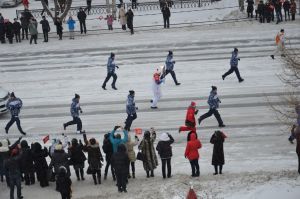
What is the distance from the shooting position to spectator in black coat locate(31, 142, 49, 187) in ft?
50.9

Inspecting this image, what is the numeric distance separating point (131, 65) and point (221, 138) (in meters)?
14.1

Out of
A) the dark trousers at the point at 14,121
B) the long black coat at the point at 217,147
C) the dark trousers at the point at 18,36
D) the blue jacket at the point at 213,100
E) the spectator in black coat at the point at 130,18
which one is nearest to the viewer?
the long black coat at the point at 217,147

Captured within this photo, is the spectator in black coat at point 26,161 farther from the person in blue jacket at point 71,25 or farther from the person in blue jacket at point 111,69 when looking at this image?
the person in blue jacket at point 71,25

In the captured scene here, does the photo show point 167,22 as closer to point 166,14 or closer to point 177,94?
point 166,14

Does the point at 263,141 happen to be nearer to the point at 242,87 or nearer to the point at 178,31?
the point at 242,87

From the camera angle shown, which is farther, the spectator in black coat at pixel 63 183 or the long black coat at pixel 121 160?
the long black coat at pixel 121 160

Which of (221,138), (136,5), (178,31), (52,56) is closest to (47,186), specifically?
(221,138)

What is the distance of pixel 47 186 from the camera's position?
1566 cm

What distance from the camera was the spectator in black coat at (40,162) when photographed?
50.9 ft

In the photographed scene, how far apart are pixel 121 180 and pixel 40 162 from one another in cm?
226

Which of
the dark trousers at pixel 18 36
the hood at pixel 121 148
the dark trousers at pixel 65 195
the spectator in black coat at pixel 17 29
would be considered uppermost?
the spectator in black coat at pixel 17 29

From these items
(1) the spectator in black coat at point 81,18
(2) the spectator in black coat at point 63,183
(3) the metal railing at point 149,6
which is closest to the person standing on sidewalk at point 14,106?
(2) the spectator in black coat at point 63,183

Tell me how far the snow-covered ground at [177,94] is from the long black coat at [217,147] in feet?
1.29

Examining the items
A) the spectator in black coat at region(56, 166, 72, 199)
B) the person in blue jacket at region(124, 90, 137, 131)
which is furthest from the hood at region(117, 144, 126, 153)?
the person in blue jacket at region(124, 90, 137, 131)
